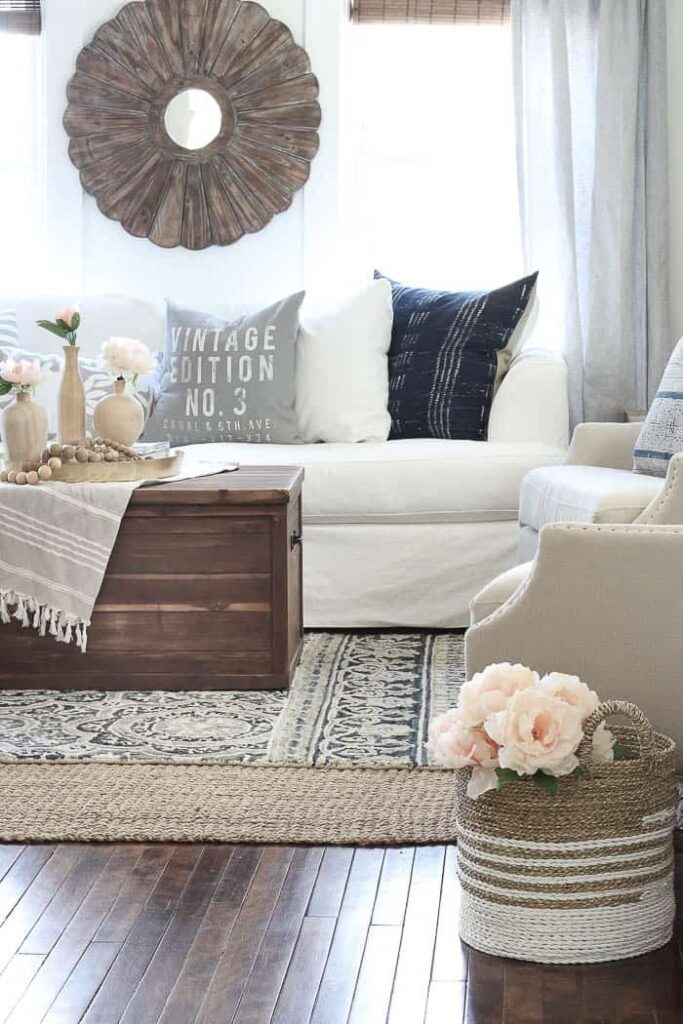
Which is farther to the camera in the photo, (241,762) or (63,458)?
(63,458)

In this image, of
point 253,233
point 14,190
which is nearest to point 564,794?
point 253,233

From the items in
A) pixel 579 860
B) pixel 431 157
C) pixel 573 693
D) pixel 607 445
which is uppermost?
pixel 431 157

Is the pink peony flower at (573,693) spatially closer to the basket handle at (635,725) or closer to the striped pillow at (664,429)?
the basket handle at (635,725)

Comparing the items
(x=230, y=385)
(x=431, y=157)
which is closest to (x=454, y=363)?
(x=230, y=385)

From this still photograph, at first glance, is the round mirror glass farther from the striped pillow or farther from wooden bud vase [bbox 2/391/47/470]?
the striped pillow

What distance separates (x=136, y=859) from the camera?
2.18 metres

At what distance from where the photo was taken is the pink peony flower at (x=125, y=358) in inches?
134

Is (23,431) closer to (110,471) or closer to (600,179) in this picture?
(110,471)

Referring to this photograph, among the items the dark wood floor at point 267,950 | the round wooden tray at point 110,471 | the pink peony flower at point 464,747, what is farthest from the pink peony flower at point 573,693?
the round wooden tray at point 110,471

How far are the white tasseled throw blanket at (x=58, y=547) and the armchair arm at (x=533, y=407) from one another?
144 centimetres

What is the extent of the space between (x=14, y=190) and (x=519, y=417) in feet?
7.13

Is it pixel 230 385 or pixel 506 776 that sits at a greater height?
pixel 230 385

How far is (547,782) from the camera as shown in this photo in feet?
5.85

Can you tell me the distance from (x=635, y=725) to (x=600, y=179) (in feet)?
10.5
